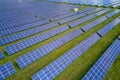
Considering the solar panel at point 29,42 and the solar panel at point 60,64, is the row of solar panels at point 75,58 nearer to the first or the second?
the solar panel at point 60,64

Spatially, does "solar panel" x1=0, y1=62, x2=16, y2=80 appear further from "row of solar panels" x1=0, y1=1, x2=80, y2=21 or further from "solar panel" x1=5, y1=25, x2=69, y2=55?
"row of solar panels" x1=0, y1=1, x2=80, y2=21

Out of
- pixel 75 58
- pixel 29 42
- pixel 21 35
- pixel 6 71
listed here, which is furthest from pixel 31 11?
pixel 6 71

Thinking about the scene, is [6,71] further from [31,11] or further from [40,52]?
[31,11]

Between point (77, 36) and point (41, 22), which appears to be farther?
point (41, 22)

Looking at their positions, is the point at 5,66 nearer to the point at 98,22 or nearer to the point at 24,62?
the point at 24,62

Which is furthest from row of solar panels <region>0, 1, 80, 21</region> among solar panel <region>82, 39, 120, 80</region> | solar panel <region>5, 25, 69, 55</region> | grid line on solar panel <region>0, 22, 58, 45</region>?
solar panel <region>82, 39, 120, 80</region>

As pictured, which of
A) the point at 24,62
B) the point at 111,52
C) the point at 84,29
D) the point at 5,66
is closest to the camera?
the point at 5,66

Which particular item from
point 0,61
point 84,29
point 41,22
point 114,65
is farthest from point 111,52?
point 41,22

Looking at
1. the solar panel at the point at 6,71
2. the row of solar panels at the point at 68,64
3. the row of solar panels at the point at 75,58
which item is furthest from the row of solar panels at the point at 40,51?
the row of solar panels at the point at 75,58
